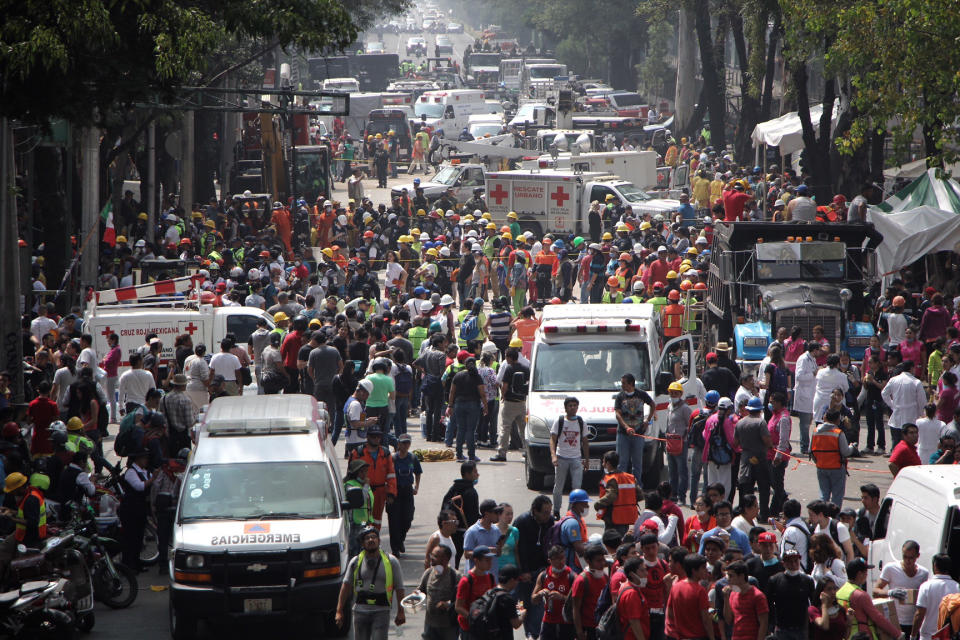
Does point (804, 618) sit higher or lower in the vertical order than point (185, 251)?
lower

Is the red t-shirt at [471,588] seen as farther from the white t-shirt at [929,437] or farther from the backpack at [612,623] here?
the white t-shirt at [929,437]

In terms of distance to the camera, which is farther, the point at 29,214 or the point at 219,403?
the point at 29,214

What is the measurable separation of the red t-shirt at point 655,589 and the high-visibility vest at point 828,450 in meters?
4.93

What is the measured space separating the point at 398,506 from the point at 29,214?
938 centimetres

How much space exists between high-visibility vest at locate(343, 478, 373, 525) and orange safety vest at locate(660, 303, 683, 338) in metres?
10.1

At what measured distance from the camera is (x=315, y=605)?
11219mm

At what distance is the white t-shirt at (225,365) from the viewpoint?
60.5 feet

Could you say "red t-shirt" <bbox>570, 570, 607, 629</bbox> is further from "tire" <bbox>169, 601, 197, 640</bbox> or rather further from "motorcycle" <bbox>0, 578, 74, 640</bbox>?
"motorcycle" <bbox>0, 578, 74, 640</bbox>

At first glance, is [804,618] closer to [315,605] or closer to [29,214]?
[315,605]

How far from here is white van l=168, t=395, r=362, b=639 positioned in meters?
11.1

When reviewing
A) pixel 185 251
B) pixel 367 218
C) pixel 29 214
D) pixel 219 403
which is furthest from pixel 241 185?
pixel 219 403

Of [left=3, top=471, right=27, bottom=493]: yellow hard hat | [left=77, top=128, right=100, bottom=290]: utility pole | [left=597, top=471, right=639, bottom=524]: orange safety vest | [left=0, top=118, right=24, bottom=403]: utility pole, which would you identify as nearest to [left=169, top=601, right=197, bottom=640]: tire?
[left=3, top=471, right=27, bottom=493]: yellow hard hat

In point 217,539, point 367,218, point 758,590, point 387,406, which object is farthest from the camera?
point 367,218

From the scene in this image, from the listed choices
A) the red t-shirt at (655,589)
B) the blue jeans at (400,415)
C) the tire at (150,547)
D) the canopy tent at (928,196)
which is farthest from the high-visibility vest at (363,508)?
the canopy tent at (928,196)
